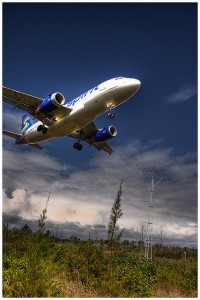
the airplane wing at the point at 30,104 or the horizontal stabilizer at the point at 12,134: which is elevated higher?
the airplane wing at the point at 30,104

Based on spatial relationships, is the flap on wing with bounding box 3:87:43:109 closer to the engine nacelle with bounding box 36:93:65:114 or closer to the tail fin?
the engine nacelle with bounding box 36:93:65:114

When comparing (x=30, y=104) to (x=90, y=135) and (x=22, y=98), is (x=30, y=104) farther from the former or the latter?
(x=90, y=135)

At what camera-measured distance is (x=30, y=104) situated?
2434 cm

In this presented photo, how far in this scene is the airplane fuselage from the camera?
20.4 meters

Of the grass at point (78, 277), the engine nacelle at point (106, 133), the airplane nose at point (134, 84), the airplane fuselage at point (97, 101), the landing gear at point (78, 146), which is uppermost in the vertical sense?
the airplane nose at point (134, 84)

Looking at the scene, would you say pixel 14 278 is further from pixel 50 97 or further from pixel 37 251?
pixel 50 97

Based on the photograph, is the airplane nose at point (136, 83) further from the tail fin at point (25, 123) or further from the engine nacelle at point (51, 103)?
the tail fin at point (25, 123)

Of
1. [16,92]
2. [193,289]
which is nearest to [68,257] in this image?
[193,289]

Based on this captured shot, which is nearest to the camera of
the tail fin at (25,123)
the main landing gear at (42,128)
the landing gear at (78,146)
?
the main landing gear at (42,128)

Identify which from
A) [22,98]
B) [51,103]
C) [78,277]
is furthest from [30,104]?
[78,277]

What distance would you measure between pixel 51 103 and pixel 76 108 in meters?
1.88

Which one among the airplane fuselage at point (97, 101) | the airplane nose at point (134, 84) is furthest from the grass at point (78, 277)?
the airplane nose at point (134, 84)

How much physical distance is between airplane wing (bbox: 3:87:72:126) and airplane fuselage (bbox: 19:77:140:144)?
41 centimetres

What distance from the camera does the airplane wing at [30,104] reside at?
73.3 ft
